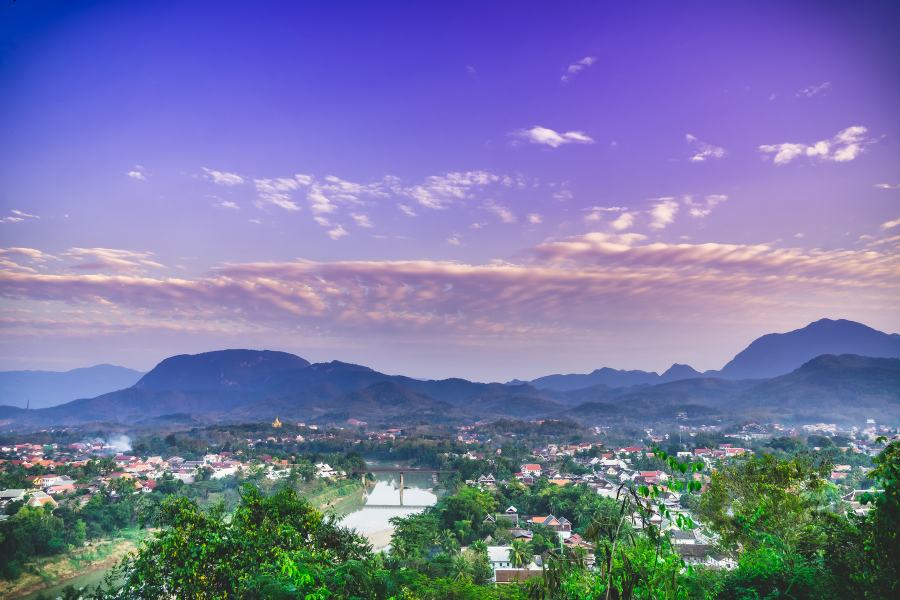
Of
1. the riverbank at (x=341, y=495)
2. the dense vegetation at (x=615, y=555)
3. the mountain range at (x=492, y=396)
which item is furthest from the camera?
the mountain range at (x=492, y=396)

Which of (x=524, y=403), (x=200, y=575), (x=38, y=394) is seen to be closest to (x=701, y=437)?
(x=200, y=575)

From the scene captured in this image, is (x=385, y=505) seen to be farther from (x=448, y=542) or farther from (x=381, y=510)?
(x=448, y=542)

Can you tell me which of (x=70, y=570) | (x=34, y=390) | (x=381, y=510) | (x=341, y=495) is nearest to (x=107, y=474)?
(x=341, y=495)

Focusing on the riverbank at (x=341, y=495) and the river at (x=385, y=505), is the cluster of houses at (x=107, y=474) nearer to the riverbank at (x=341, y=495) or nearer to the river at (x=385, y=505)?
the riverbank at (x=341, y=495)

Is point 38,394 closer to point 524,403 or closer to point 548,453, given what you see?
point 524,403

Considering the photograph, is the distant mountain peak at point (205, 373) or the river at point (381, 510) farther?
the distant mountain peak at point (205, 373)

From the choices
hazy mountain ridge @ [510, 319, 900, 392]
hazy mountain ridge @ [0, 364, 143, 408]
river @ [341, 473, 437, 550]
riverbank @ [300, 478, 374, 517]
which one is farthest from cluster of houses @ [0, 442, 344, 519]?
hazy mountain ridge @ [510, 319, 900, 392]

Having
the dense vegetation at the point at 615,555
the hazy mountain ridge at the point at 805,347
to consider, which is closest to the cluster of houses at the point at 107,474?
the dense vegetation at the point at 615,555
